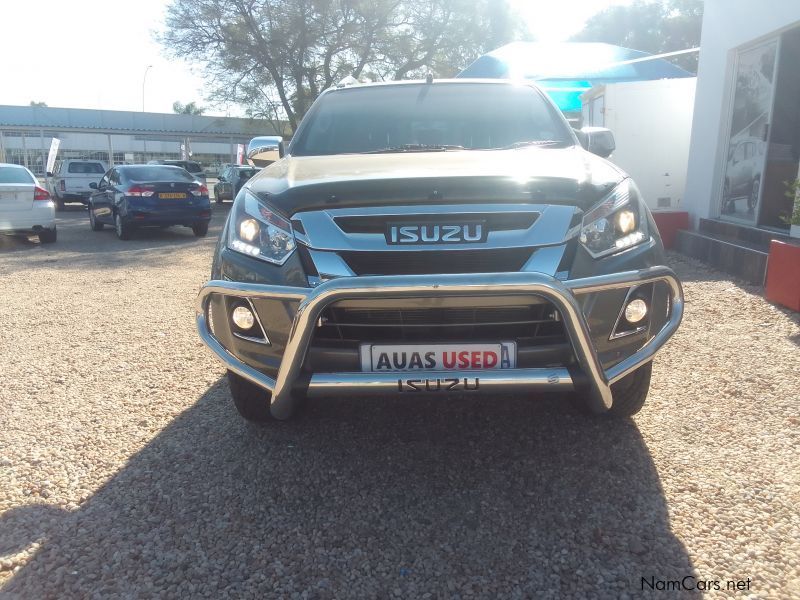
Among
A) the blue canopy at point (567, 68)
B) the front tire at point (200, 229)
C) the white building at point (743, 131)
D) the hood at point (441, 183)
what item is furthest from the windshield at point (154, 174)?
the hood at point (441, 183)

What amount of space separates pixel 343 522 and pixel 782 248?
15.1 feet

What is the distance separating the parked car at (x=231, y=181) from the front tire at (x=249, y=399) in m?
18.3

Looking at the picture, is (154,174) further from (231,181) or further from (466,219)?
(466,219)

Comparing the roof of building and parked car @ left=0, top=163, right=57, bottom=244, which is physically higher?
the roof of building

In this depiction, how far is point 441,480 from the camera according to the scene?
2.73 metres

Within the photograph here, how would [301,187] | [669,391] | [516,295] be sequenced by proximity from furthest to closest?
[669,391] → [301,187] → [516,295]

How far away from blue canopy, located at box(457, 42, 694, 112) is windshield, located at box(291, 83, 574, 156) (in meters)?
9.08

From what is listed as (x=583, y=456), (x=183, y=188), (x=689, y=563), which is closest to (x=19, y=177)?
(x=183, y=188)

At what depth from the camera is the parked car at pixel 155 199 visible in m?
12.1

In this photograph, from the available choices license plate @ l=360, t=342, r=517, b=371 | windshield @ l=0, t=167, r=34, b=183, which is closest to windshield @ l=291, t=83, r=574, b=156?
license plate @ l=360, t=342, r=517, b=371

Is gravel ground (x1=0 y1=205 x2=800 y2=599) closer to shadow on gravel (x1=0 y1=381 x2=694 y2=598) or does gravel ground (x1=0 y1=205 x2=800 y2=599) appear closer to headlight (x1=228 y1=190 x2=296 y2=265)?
shadow on gravel (x1=0 y1=381 x2=694 y2=598)

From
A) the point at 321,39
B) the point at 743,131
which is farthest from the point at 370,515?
the point at 321,39

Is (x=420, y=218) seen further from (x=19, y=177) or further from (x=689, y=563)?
(x=19, y=177)

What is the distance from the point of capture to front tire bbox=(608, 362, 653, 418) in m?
2.93
